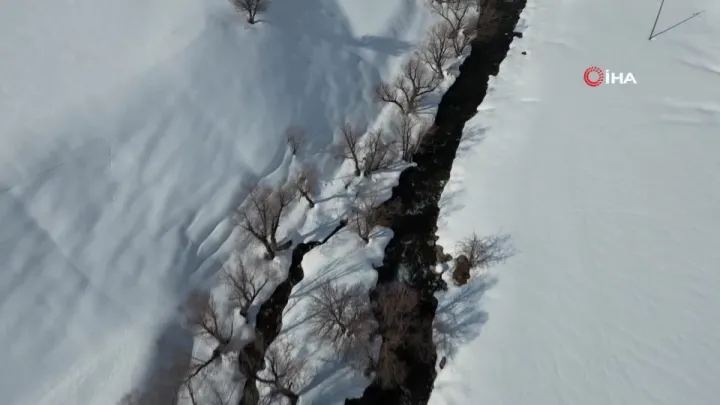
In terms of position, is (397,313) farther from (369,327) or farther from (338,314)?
(338,314)

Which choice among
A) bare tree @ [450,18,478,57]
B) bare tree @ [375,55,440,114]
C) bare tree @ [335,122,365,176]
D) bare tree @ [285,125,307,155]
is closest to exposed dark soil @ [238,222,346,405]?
bare tree @ [335,122,365,176]

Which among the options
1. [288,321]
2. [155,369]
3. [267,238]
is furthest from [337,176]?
[155,369]

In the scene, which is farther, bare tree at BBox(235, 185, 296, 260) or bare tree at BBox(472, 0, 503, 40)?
bare tree at BBox(472, 0, 503, 40)

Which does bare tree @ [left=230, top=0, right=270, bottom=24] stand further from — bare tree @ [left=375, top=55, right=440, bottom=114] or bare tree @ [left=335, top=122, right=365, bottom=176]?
bare tree @ [left=375, top=55, right=440, bottom=114]

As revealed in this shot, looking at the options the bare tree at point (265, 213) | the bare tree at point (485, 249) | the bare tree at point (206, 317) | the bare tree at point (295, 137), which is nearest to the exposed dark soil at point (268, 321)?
the bare tree at point (206, 317)

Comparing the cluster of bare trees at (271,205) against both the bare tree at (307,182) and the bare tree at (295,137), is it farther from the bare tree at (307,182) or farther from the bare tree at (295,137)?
the bare tree at (295,137)
